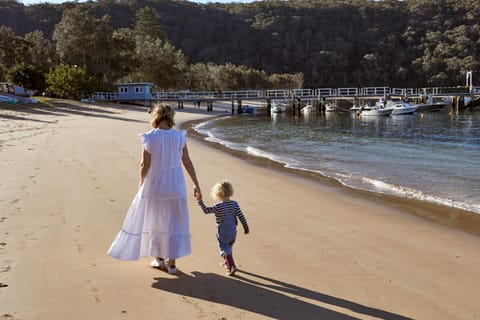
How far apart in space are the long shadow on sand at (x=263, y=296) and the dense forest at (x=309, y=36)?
92.3m

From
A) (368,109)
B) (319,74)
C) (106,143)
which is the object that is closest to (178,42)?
(319,74)

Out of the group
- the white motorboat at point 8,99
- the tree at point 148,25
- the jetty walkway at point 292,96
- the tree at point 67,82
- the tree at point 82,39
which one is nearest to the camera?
the white motorboat at point 8,99

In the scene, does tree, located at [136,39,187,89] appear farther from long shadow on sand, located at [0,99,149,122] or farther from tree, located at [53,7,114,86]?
long shadow on sand, located at [0,99,149,122]

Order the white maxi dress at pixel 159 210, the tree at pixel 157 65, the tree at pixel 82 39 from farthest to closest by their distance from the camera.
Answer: the tree at pixel 157 65, the tree at pixel 82 39, the white maxi dress at pixel 159 210

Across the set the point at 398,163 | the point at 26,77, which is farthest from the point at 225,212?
the point at 26,77

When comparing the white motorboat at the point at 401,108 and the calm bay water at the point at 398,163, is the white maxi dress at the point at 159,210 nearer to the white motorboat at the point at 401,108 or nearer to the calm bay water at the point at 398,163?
→ the calm bay water at the point at 398,163

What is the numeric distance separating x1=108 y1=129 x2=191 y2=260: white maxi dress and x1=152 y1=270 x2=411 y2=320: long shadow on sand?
36 cm

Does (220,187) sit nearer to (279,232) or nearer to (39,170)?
(279,232)

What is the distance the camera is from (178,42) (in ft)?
538

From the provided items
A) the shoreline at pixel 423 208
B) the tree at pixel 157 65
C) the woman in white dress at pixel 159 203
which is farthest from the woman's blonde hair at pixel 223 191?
the tree at pixel 157 65

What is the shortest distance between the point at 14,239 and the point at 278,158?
1292cm

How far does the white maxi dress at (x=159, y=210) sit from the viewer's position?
514 centimetres

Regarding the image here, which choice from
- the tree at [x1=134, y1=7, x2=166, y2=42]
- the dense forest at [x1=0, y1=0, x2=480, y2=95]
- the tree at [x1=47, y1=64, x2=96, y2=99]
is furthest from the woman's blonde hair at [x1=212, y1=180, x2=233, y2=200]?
the tree at [x1=134, y1=7, x2=166, y2=42]

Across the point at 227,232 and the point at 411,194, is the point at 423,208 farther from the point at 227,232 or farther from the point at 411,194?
Result: the point at 227,232
